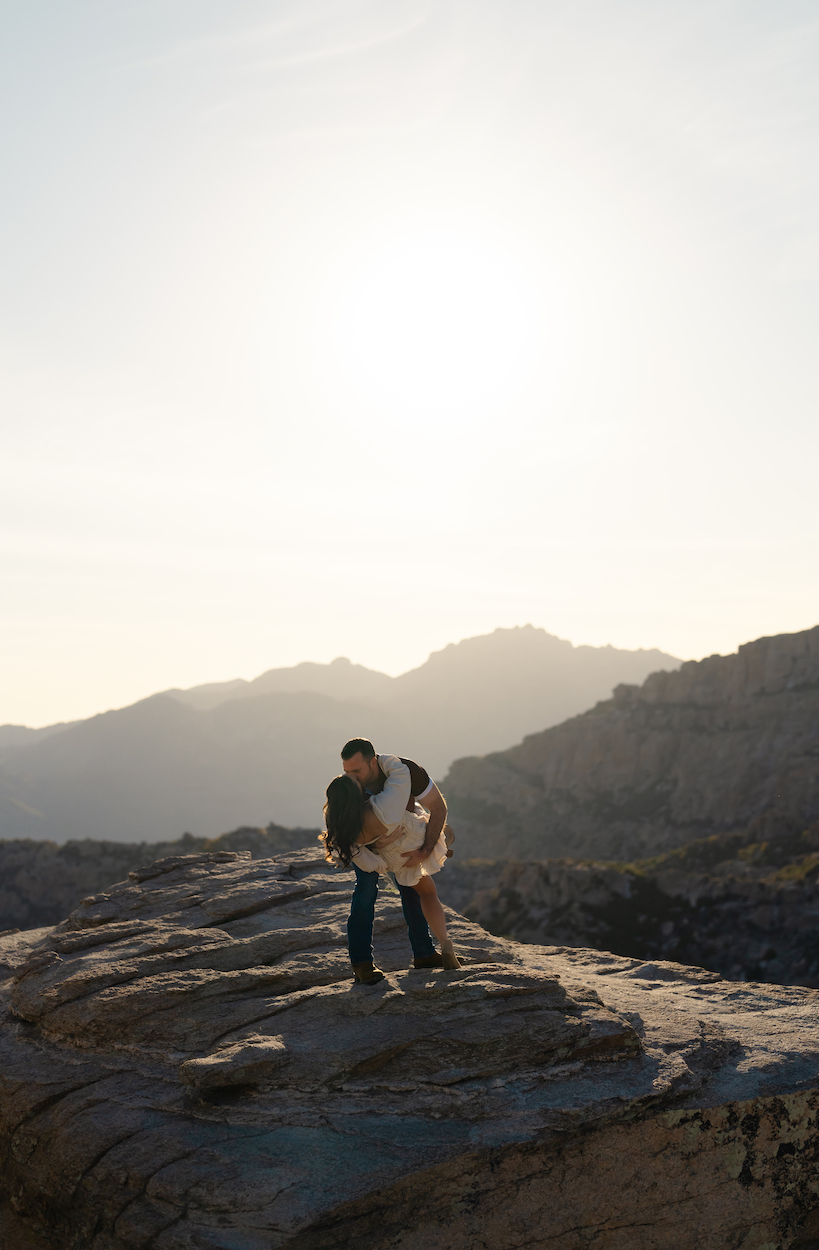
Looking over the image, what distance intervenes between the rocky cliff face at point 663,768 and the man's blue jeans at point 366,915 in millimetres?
56483

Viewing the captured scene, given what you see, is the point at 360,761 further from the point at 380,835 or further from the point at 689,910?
the point at 689,910

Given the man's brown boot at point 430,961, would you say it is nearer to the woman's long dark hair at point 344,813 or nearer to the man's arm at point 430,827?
the man's arm at point 430,827

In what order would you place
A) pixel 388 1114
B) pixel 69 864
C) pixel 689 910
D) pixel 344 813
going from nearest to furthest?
pixel 388 1114 < pixel 344 813 < pixel 689 910 < pixel 69 864

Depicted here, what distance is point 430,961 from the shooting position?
9.84 m

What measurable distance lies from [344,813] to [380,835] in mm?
541

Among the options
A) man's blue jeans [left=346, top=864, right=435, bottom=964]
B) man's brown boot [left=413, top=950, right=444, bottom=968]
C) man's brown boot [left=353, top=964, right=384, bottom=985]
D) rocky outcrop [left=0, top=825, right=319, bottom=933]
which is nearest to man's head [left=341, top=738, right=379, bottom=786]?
man's blue jeans [left=346, top=864, right=435, bottom=964]

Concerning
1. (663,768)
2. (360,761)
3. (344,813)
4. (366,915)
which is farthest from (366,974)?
(663,768)

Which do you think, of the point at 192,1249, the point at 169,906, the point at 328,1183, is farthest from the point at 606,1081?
the point at 169,906

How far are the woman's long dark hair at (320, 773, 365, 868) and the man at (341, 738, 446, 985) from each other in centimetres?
26

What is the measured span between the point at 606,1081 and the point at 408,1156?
227cm

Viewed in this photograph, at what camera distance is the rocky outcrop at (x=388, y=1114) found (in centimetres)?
694

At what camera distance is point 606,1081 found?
26.5 feet

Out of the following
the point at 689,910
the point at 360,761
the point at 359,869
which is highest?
the point at 360,761

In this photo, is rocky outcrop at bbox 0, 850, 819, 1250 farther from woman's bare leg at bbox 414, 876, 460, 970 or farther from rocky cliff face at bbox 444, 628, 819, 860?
rocky cliff face at bbox 444, 628, 819, 860
